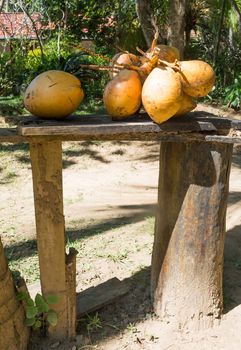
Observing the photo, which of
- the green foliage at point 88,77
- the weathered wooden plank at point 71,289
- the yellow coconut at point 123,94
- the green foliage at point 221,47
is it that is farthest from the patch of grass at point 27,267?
the green foliage at point 221,47

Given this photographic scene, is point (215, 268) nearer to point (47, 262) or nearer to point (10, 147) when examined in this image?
point (47, 262)

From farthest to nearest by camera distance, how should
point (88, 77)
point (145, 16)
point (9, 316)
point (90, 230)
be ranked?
1. point (88, 77)
2. point (145, 16)
3. point (90, 230)
4. point (9, 316)

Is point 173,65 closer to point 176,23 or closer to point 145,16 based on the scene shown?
point 176,23

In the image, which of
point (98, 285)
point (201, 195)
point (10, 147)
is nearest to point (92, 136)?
point (201, 195)

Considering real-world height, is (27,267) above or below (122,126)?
below

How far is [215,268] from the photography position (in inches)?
93.6

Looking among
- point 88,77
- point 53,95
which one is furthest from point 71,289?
point 88,77

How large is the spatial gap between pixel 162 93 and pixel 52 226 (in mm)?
836

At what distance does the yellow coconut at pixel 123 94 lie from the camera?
71.0 inches

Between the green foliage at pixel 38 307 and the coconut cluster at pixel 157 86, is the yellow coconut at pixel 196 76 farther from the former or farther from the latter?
the green foliage at pixel 38 307

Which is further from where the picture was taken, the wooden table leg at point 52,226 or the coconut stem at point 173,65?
the wooden table leg at point 52,226

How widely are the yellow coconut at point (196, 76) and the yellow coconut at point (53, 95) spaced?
0.44 metres

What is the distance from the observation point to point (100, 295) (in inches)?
103

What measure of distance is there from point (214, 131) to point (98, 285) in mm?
1281
